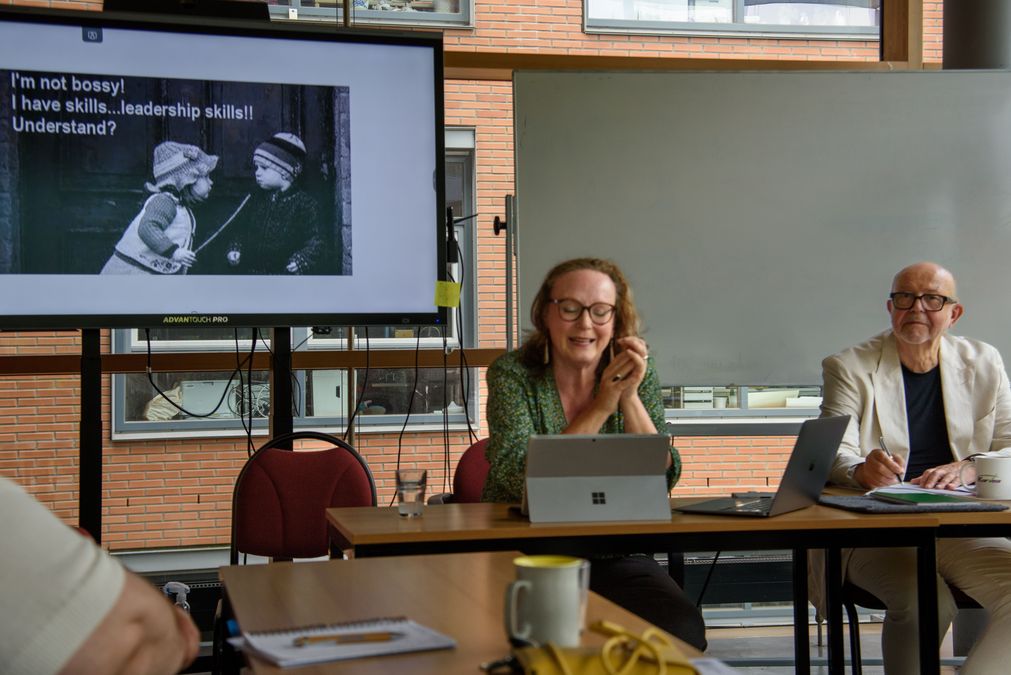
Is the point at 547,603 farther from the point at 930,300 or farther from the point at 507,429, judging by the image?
the point at 930,300

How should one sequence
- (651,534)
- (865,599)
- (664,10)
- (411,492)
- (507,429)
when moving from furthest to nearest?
1. (664,10)
2. (865,599)
3. (507,429)
4. (411,492)
5. (651,534)

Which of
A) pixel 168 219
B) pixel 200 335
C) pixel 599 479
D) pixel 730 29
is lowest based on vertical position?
pixel 599 479

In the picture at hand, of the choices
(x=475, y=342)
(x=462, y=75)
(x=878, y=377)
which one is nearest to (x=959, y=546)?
(x=878, y=377)

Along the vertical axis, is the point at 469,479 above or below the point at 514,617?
below

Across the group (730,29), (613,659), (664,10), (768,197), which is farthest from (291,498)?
(730,29)

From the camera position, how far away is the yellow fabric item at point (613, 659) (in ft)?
3.38

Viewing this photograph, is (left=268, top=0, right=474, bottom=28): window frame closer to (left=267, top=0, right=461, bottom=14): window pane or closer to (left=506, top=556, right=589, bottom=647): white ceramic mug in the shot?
(left=267, top=0, right=461, bottom=14): window pane

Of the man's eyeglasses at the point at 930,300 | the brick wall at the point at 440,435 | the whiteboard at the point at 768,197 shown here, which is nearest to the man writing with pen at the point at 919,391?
the man's eyeglasses at the point at 930,300

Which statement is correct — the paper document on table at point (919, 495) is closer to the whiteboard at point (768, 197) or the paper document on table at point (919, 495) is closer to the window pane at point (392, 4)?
the whiteboard at point (768, 197)

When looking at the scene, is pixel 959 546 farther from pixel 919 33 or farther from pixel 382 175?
pixel 919 33

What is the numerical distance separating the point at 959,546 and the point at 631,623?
185 cm

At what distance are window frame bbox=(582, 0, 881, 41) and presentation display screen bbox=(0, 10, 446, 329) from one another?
144 cm

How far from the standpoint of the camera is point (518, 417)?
2.62m

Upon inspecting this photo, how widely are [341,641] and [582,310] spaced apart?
1.61 meters
